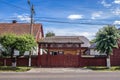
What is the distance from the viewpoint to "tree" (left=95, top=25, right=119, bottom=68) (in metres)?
35.7

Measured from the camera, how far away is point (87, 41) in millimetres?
77562

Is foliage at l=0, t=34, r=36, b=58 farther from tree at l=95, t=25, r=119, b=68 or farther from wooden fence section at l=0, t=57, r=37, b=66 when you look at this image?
tree at l=95, t=25, r=119, b=68

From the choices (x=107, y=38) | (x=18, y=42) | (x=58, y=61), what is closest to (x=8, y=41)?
(x=18, y=42)

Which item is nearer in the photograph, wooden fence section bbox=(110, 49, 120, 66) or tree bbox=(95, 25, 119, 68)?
tree bbox=(95, 25, 119, 68)

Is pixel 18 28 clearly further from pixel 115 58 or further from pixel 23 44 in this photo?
pixel 115 58

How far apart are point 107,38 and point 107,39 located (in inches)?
5.9

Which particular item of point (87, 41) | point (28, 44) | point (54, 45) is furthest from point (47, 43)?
point (87, 41)

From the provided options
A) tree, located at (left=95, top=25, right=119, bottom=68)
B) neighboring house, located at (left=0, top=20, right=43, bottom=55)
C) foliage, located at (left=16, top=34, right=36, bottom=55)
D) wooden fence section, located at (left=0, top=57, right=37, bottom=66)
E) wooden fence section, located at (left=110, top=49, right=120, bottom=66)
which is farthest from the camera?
neighboring house, located at (left=0, top=20, right=43, bottom=55)

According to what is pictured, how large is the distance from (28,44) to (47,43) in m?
7.53

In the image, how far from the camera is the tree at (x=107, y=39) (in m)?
35.7

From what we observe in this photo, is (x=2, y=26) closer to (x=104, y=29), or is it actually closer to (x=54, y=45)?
(x=54, y=45)

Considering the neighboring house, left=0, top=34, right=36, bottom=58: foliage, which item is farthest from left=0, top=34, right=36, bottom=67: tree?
the neighboring house

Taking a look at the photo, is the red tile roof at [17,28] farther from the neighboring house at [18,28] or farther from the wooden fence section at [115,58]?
the wooden fence section at [115,58]

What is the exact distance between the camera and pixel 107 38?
35.6m
